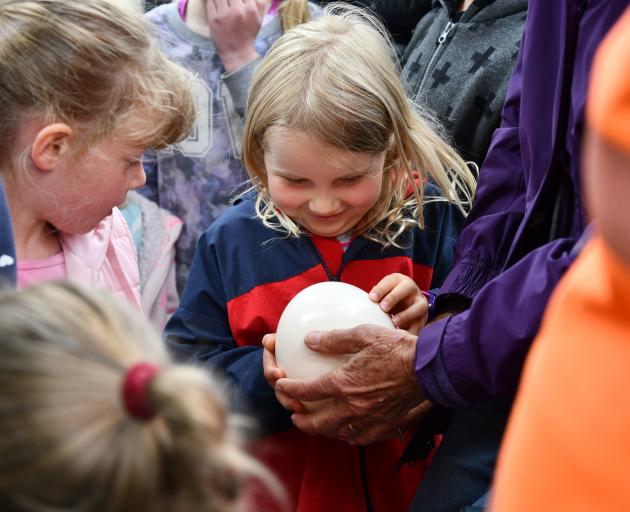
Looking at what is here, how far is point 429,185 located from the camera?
2.55 meters

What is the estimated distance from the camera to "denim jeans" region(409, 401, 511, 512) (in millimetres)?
1912

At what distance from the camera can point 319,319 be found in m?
2.10

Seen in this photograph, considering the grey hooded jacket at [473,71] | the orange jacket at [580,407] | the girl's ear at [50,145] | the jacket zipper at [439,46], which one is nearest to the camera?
the orange jacket at [580,407]

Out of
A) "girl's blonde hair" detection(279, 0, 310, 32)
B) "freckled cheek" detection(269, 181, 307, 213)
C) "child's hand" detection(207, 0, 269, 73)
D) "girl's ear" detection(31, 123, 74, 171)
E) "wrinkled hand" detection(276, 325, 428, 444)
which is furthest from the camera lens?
"girl's blonde hair" detection(279, 0, 310, 32)

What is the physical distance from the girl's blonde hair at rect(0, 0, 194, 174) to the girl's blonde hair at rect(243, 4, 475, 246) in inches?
10.5

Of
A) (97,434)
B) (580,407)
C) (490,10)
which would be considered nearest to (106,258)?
(490,10)

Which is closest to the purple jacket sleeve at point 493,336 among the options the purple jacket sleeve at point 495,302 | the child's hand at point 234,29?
the purple jacket sleeve at point 495,302

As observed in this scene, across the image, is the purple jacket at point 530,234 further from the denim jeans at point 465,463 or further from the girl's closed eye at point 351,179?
the girl's closed eye at point 351,179

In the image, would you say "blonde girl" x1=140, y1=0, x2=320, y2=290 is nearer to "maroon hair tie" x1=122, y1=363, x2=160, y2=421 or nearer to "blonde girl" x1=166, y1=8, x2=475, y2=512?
"blonde girl" x1=166, y1=8, x2=475, y2=512

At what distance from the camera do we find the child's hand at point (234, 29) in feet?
10.7

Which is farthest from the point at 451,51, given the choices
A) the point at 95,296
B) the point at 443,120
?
the point at 95,296

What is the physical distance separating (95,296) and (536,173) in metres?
1.08

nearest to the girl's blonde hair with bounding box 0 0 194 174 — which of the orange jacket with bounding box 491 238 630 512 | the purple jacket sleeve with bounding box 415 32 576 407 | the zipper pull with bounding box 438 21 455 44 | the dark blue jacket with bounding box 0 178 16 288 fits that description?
the dark blue jacket with bounding box 0 178 16 288

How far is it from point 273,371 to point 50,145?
2.44 feet
